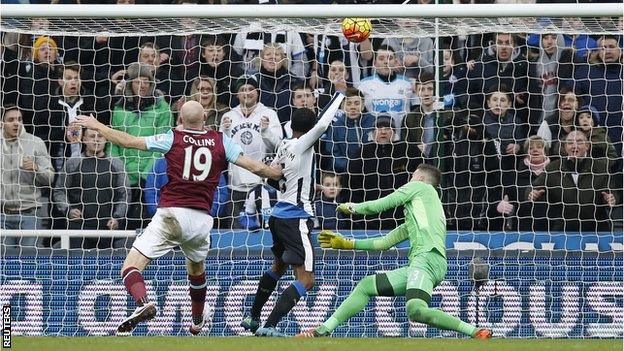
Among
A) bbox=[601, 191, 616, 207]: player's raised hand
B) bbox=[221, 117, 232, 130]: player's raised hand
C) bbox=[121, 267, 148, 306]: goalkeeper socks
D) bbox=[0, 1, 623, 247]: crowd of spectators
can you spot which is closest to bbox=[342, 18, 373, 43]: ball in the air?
bbox=[0, 1, 623, 247]: crowd of spectators

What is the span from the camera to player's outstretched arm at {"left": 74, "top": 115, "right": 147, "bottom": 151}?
12.3 metres

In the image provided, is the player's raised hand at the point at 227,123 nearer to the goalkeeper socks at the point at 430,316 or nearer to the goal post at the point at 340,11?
the goal post at the point at 340,11

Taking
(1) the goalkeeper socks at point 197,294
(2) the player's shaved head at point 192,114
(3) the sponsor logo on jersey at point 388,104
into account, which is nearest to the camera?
(2) the player's shaved head at point 192,114

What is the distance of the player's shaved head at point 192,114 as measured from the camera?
12500 mm

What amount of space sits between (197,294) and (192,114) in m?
1.80

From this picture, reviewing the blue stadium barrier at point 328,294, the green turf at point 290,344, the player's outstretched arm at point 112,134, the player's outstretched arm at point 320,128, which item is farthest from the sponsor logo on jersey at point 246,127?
the green turf at point 290,344

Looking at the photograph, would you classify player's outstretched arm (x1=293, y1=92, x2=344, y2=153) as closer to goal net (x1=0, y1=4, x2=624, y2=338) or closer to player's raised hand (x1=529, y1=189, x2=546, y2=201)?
goal net (x1=0, y1=4, x2=624, y2=338)

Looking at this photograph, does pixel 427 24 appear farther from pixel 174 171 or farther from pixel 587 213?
pixel 174 171

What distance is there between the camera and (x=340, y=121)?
1559 cm

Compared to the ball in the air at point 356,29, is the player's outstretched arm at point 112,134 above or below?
below

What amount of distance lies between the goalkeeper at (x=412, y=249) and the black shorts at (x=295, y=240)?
0.78 metres

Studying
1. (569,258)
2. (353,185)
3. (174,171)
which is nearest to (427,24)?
(353,185)

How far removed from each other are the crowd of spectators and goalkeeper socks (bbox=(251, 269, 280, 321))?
178cm

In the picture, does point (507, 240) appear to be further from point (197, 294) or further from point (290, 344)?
point (290, 344)
